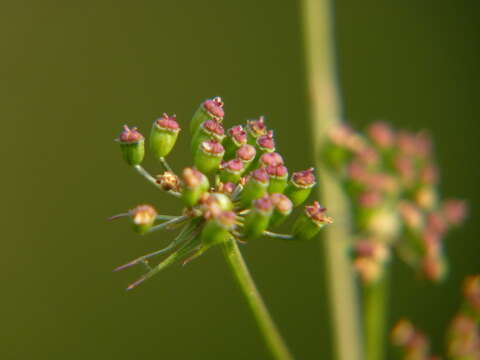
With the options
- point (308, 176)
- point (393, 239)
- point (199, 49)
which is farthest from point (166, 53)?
point (308, 176)

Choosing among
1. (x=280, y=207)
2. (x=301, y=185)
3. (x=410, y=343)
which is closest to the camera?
(x=280, y=207)

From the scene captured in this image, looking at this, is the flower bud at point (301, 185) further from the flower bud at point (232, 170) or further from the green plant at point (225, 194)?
the flower bud at point (232, 170)

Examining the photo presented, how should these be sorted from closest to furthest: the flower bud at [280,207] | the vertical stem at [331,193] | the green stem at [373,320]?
the flower bud at [280,207]
the green stem at [373,320]
the vertical stem at [331,193]

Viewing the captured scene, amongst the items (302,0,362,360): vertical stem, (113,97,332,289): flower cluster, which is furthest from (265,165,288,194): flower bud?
(302,0,362,360): vertical stem

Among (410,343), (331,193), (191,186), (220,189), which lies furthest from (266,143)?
(331,193)

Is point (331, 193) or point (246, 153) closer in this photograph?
point (246, 153)

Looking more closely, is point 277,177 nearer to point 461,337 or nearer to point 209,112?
point 209,112

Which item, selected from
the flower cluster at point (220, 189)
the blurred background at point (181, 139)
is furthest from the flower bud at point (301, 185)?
the blurred background at point (181, 139)
